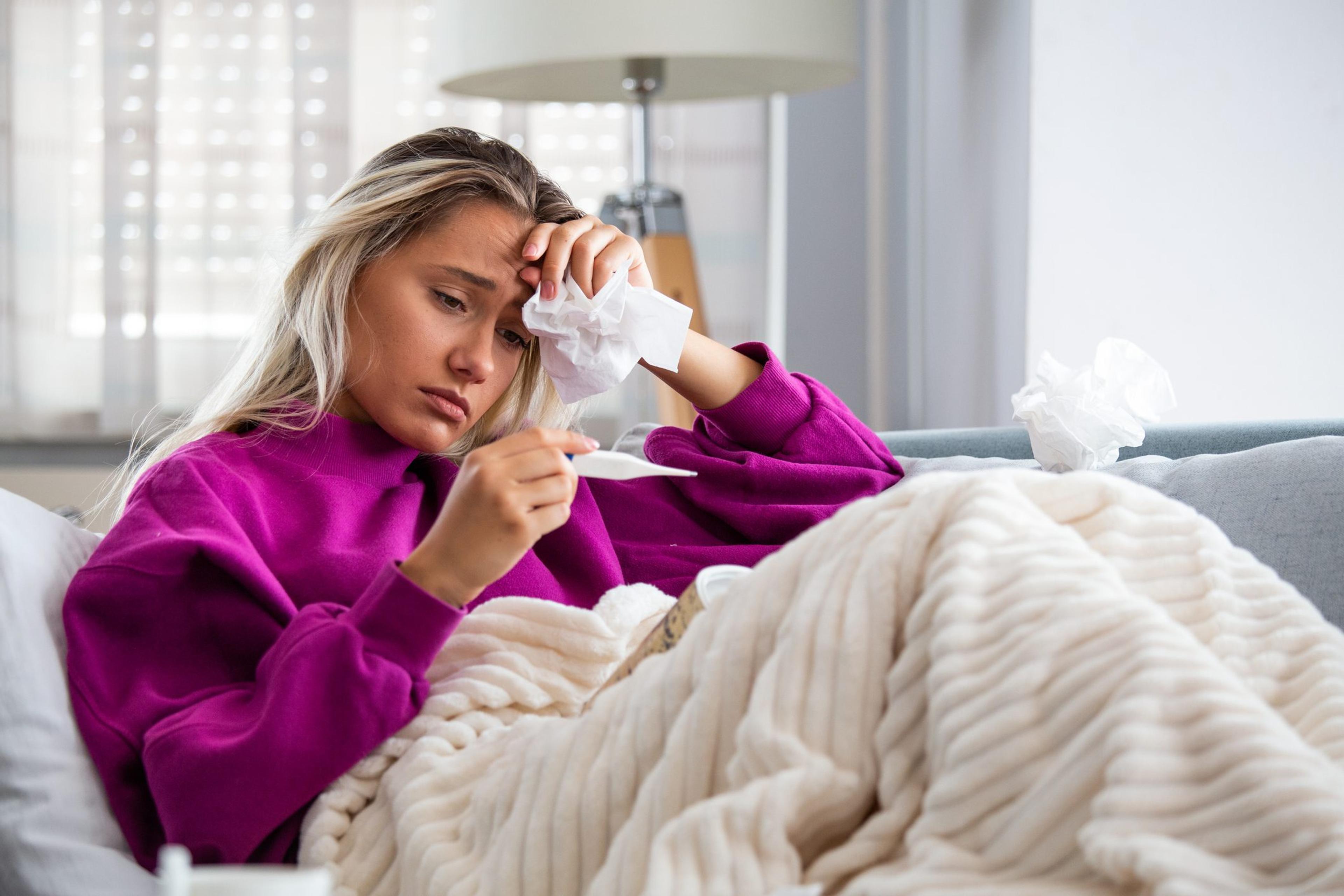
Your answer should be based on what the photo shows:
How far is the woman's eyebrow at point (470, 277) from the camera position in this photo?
1099 millimetres

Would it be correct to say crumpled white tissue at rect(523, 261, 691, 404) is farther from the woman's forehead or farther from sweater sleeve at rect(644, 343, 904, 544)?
sweater sleeve at rect(644, 343, 904, 544)

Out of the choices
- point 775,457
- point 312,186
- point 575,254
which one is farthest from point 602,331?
point 312,186

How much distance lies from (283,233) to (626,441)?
1.56 feet

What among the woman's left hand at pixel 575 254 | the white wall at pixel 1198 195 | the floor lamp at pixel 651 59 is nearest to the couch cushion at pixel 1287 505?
the woman's left hand at pixel 575 254

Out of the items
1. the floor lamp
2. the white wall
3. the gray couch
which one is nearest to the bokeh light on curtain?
the floor lamp

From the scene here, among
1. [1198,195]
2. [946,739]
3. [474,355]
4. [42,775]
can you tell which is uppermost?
[1198,195]

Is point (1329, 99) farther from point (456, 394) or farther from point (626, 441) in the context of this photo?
point (456, 394)

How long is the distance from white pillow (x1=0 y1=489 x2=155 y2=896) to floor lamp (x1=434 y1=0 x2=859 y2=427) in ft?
4.50

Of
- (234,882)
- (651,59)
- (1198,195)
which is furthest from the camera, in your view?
(651,59)

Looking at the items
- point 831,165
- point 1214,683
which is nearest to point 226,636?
point 1214,683

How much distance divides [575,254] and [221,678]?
1.61 feet

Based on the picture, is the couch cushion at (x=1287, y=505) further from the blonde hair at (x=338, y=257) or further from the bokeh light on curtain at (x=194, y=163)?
the bokeh light on curtain at (x=194, y=163)

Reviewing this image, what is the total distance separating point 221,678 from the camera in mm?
891

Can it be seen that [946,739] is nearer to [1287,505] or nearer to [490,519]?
[490,519]
